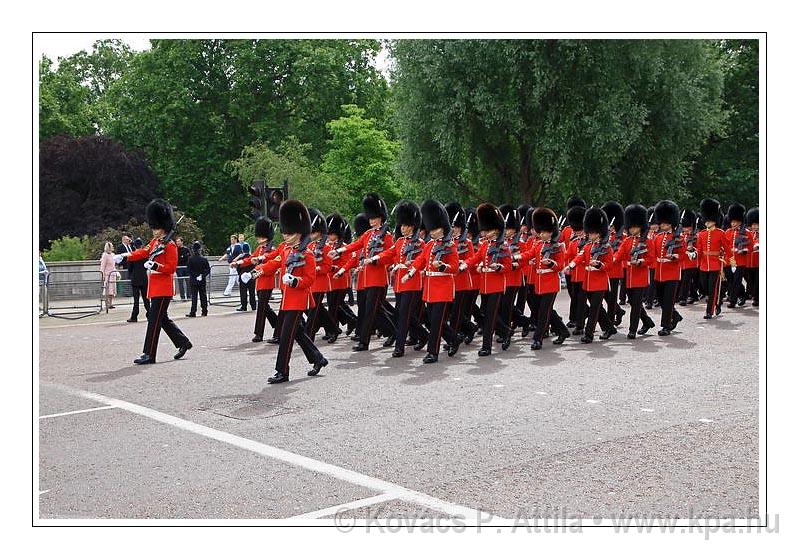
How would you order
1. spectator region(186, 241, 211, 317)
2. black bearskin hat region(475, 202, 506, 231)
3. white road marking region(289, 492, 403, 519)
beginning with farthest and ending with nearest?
spectator region(186, 241, 211, 317), black bearskin hat region(475, 202, 506, 231), white road marking region(289, 492, 403, 519)

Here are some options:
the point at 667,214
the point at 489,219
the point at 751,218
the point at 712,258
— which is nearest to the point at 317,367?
the point at 489,219

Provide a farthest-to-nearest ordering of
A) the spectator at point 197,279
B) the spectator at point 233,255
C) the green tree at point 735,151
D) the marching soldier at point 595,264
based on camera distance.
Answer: the green tree at point 735,151 → the spectator at point 233,255 → the spectator at point 197,279 → the marching soldier at point 595,264

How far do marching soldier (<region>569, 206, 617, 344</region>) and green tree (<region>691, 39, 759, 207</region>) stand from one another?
2037cm

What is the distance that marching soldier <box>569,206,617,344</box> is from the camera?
11219 millimetres

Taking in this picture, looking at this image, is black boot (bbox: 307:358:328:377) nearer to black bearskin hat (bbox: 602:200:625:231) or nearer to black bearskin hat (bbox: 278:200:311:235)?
black bearskin hat (bbox: 278:200:311:235)

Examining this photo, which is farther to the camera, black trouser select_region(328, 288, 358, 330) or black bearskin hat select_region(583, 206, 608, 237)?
black trouser select_region(328, 288, 358, 330)

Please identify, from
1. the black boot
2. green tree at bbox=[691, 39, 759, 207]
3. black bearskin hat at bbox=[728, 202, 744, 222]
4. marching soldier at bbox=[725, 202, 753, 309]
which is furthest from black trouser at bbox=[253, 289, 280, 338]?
green tree at bbox=[691, 39, 759, 207]

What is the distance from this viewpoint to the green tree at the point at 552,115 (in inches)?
888

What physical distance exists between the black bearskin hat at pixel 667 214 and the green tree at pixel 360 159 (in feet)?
55.8

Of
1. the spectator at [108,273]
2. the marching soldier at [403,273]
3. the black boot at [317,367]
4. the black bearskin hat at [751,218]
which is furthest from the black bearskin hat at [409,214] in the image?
the spectator at [108,273]

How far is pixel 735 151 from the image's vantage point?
103 ft

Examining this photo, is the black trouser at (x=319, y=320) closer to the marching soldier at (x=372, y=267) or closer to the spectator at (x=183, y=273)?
the marching soldier at (x=372, y=267)

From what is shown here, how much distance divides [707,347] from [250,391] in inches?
207

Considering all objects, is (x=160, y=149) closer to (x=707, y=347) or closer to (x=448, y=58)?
(x=448, y=58)
